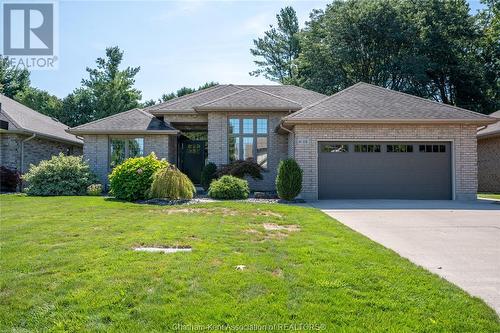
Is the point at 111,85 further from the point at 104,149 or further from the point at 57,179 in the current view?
the point at 57,179

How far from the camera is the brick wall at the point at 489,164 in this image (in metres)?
17.7

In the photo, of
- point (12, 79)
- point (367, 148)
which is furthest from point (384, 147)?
point (12, 79)

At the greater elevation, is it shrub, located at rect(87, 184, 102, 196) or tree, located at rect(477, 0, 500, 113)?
tree, located at rect(477, 0, 500, 113)

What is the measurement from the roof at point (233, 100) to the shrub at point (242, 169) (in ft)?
7.82

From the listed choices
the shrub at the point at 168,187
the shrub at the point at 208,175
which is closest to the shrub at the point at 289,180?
the shrub at the point at 168,187

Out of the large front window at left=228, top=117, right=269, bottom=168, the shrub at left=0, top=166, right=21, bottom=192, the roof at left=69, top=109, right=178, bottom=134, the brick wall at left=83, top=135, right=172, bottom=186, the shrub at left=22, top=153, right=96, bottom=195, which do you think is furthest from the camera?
the brick wall at left=83, top=135, right=172, bottom=186

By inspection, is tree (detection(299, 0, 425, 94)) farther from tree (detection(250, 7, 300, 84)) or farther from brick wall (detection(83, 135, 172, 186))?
brick wall (detection(83, 135, 172, 186))

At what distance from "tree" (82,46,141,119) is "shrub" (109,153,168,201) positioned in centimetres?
1856

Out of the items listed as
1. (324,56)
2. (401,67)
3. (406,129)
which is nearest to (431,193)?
(406,129)

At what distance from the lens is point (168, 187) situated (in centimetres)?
1164

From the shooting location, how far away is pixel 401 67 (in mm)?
25250

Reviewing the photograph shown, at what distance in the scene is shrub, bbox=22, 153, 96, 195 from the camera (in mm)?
13586

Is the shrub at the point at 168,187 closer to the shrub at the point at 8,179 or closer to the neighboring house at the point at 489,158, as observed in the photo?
the shrub at the point at 8,179

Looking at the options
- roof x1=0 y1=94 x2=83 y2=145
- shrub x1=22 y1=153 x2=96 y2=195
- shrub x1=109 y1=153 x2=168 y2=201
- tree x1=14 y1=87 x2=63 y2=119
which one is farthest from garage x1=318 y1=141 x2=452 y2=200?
tree x1=14 y1=87 x2=63 y2=119
